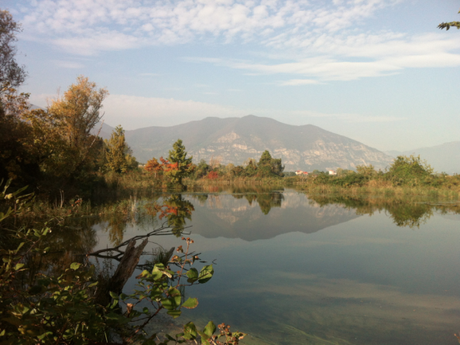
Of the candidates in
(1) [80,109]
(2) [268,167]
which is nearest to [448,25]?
(1) [80,109]

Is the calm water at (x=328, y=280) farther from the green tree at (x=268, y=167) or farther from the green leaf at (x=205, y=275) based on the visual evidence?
the green tree at (x=268, y=167)

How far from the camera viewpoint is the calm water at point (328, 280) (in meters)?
3.75

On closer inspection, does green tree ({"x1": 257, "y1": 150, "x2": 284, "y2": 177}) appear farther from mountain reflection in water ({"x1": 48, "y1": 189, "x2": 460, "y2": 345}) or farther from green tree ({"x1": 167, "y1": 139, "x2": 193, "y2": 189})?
mountain reflection in water ({"x1": 48, "y1": 189, "x2": 460, "y2": 345})

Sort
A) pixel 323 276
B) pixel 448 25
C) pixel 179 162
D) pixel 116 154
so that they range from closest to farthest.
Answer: pixel 323 276
pixel 448 25
pixel 116 154
pixel 179 162

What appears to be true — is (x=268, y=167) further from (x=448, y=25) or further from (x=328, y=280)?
(x=328, y=280)

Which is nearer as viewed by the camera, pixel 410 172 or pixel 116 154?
pixel 410 172

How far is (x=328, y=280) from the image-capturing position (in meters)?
5.54

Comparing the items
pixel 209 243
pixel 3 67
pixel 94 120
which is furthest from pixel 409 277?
pixel 94 120

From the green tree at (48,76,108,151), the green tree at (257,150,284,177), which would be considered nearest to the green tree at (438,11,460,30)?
the green tree at (48,76,108,151)

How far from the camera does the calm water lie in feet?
12.3

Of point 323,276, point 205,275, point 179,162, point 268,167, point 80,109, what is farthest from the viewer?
point 268,167

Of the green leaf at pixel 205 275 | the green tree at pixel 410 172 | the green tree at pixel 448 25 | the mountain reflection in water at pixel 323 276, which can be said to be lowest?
the mountain reflection in water at pixel 323 276

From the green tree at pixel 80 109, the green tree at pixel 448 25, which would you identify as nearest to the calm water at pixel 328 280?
→ the green tree at pixel 448 25

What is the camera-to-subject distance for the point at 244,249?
25.5 ft
